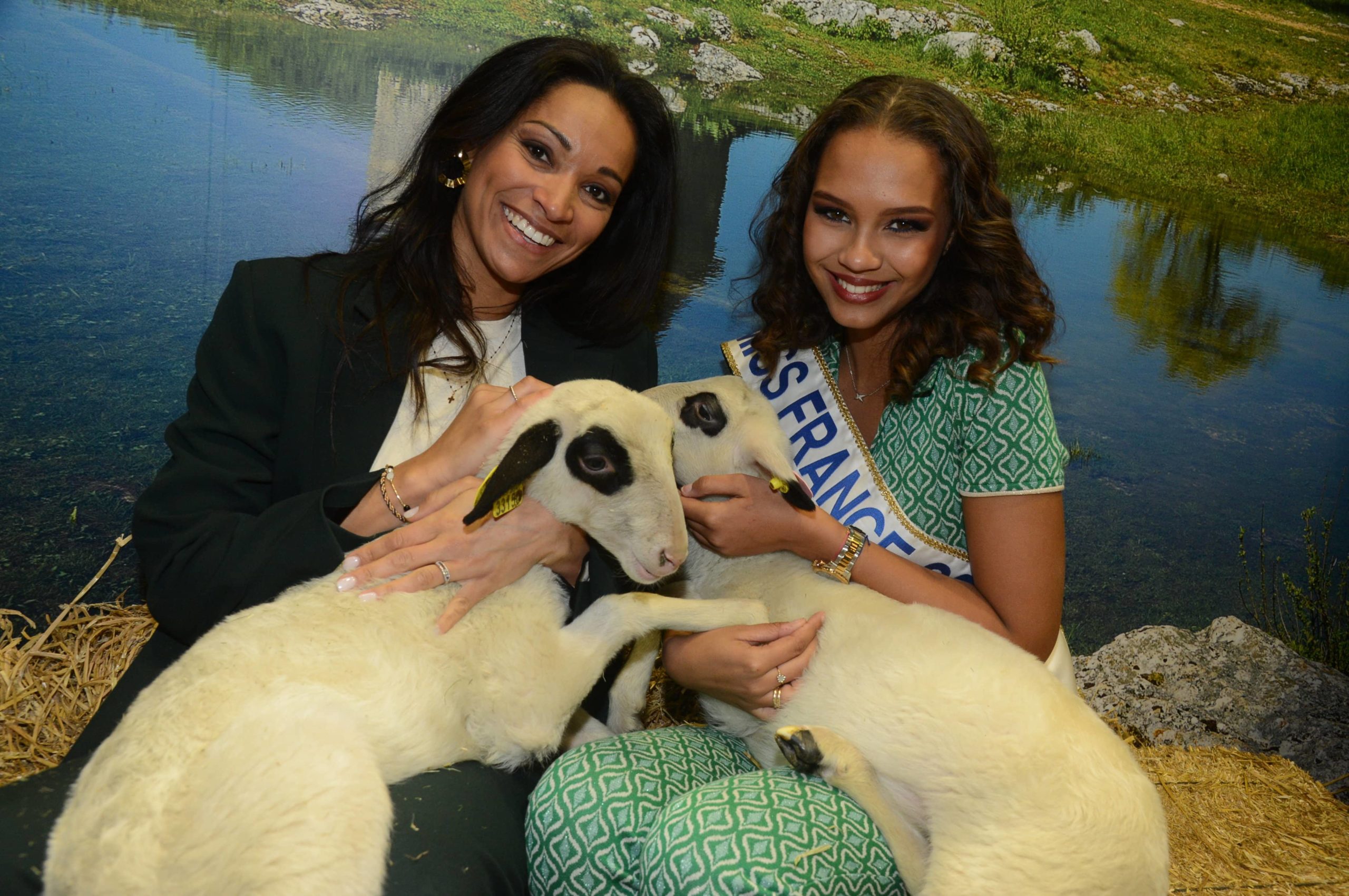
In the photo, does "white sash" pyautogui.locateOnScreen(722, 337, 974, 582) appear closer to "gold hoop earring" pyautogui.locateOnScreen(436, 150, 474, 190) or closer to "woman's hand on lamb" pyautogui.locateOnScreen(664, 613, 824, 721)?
"woman's hand on lamb" pyautogui.locateOnScreen(664, 613, 824, 721)

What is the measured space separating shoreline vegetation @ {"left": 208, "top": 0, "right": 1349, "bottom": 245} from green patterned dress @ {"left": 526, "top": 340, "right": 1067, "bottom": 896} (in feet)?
A: 9.87

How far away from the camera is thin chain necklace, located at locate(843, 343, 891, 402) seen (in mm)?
3299

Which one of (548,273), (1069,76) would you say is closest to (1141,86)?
(1069,76)

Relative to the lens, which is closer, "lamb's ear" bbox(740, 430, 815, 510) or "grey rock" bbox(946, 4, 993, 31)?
"lamb's ear" bbox(740, 430, 815, 510)

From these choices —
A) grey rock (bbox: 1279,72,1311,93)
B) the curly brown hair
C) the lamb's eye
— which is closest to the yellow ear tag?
the lamb's eye

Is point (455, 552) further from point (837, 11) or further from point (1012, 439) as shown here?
point (837, 11)

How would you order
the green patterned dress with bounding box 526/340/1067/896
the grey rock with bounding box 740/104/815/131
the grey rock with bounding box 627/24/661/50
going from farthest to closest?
the grey rock with bounding box 740/104/815/131 < the grey rock with bounding box 627/24/661/50 < the green patterned dress with bounding box 526/340/1067/896

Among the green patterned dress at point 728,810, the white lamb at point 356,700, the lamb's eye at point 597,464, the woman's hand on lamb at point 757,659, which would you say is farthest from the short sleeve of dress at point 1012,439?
the lamb's eye at point 597,464

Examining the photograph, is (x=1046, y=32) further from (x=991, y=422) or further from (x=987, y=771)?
(x=987, y=771)

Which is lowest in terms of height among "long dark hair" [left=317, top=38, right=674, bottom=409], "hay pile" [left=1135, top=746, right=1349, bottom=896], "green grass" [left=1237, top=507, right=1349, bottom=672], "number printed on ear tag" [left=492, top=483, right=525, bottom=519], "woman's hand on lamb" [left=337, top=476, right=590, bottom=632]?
"hay pile" [left=1135, top=746, right=1349, bottom=896]

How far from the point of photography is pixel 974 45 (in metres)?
5.14

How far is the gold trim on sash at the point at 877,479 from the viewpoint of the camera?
3012 millimetres

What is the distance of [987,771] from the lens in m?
2.14

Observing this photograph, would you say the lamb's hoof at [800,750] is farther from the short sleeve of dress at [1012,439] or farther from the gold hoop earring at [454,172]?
Result: the gold hoop earring at [454,172]
